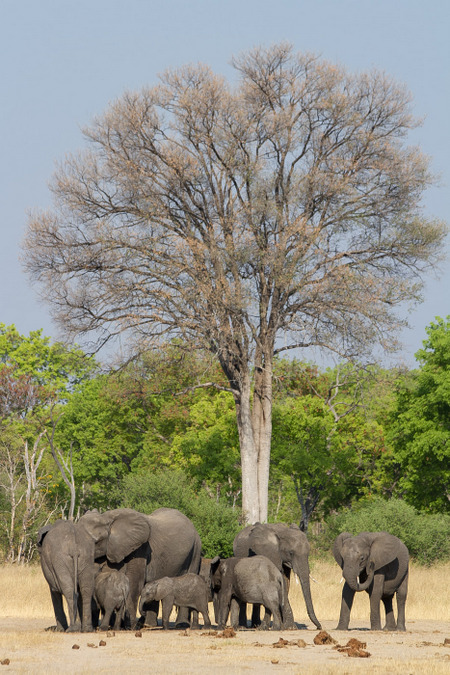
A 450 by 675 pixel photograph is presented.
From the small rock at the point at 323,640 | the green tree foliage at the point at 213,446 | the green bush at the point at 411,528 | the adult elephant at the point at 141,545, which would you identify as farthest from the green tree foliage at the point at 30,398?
the small rock at the point at 323,640

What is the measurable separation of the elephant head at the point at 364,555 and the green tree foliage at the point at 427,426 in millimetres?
24936

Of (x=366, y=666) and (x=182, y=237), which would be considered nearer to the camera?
(x=366, y=666)

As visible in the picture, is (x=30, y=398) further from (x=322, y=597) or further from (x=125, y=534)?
(x=125, y=534)

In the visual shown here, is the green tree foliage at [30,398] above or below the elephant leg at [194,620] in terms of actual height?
above

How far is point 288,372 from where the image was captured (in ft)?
127

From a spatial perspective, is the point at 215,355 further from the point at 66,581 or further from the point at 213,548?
the point at 66,581

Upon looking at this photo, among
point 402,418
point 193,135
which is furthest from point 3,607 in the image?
point 402,418

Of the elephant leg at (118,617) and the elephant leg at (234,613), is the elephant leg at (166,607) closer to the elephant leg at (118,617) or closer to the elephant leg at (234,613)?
the elephant leg at (118,617)

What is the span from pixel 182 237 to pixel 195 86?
17.2ft

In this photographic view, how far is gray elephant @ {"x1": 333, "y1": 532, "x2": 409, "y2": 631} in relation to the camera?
675 inches

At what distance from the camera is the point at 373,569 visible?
17.5 m

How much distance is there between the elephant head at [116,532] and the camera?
16656mm

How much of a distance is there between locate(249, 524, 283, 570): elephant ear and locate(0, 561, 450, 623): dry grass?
9.44 feet

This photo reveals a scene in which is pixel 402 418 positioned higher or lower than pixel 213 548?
higher
